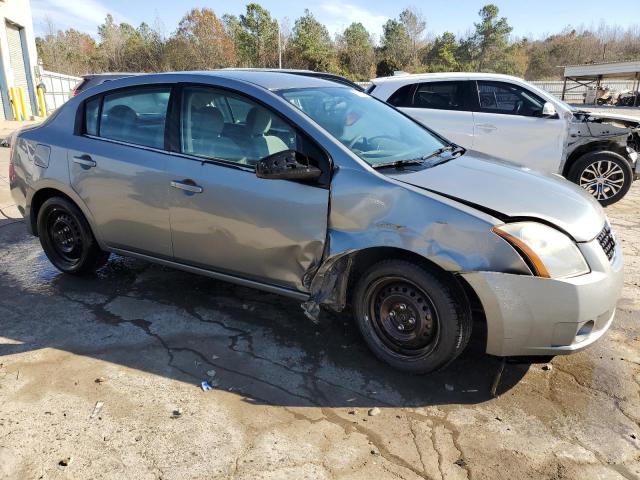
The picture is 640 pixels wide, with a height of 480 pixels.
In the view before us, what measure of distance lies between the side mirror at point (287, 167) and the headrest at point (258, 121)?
356 mm

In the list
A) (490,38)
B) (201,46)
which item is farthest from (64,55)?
(490,38)

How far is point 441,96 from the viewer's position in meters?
7.25

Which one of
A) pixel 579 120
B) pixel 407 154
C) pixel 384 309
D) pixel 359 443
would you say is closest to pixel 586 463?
pixel 359 443

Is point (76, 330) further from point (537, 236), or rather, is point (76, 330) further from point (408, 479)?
point (537, 236)

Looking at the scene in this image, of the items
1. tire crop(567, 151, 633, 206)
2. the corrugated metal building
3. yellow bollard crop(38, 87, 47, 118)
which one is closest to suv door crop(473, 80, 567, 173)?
tire crop(567, 151, 633, 206)

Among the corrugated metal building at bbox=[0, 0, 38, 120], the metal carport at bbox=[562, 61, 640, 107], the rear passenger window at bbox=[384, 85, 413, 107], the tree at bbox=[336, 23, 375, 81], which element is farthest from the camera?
the tree at bbox=[336, 23, 375, 81]

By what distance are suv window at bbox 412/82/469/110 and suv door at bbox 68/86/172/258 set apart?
4.51m

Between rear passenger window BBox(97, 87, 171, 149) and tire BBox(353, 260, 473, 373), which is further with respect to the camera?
rear passenger window BBox(97, 87, 171, 149)

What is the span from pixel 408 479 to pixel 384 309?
1.06 m

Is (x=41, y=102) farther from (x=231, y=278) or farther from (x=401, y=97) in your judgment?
(x=231, y=278)

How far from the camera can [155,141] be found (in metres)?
A: 3.73

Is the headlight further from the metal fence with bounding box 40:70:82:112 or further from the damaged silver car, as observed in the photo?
the metal fence with bounding box 40:70:82:112

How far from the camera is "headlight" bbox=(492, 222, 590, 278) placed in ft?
8.53

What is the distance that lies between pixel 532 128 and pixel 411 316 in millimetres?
4946
